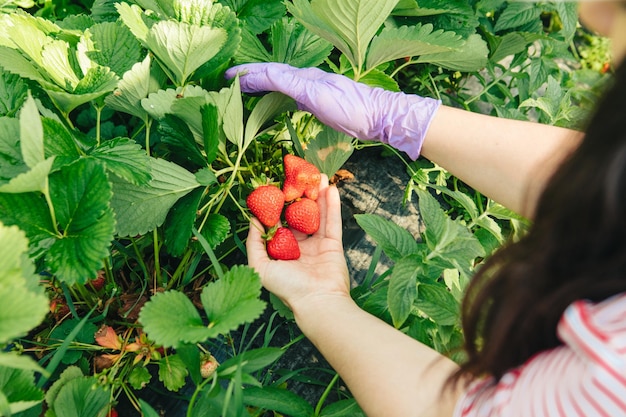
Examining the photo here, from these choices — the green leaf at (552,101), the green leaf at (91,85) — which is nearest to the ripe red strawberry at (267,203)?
the green leaf at (91,85)

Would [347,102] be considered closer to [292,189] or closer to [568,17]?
[292,189]

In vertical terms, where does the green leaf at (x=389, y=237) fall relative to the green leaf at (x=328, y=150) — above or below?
below

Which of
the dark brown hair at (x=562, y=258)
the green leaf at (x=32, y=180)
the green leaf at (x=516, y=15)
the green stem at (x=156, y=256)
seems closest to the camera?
the dark brown hair at (x=562, y=258)

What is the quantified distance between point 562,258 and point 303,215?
546mm

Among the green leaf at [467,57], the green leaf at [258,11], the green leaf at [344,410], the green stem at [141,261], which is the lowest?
the green leaf at [344,410]

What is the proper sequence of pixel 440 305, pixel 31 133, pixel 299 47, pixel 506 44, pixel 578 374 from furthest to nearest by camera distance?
pixel 506 44
pixel 299 47
pixel 440 305
pixel 31 133
pixel 578 374

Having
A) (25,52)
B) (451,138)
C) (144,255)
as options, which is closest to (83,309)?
(144,255)

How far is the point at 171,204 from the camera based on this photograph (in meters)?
0.96

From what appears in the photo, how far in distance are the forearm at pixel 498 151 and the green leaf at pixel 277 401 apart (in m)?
0.54

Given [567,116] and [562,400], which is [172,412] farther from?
[567,116]

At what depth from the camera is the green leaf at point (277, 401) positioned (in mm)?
870

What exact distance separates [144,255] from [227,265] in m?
0.18

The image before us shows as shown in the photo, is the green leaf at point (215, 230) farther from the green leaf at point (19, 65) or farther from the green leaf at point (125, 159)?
the green leaf at point (19, 65)

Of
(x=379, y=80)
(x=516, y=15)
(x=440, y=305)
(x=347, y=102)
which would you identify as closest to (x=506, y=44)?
(x=516, y=15)
